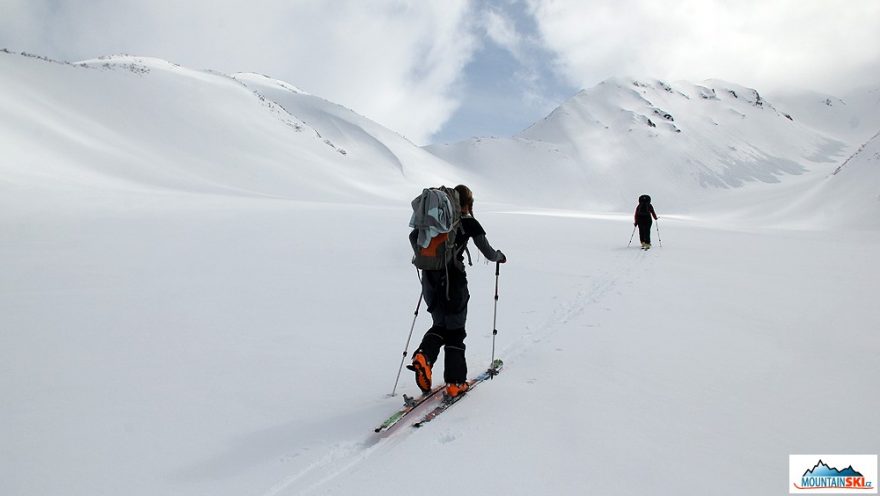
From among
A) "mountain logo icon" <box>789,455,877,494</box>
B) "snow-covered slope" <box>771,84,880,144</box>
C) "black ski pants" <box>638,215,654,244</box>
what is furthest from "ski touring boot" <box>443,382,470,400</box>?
"snow-covered slope" <box>771,84,880,144</box>

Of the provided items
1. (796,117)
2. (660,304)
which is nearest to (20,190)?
(660,304)

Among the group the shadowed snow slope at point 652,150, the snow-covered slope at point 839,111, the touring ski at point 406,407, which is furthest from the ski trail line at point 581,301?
the snow-covered slope at point 839,111

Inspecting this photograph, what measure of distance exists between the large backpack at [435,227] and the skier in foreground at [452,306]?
114 mm

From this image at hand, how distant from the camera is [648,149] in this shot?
10906cm

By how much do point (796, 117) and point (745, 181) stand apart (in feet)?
334

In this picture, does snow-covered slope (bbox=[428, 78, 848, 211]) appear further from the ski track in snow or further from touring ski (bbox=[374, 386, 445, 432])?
touring ski (bbox=[374, 386, 445, 432])

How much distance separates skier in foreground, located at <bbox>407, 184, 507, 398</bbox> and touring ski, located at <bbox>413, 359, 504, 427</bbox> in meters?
0.08

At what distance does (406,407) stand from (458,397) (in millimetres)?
552

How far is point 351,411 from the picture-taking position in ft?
14.3

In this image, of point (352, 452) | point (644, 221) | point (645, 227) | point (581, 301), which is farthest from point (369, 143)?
point (352, 452)

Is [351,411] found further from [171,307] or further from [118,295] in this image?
[118,295]

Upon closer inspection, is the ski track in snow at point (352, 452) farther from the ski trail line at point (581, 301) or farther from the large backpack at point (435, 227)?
the large backpack at point (435, 227)

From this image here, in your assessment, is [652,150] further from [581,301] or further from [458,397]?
[458,397]

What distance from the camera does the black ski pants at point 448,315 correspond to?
15.2ft
